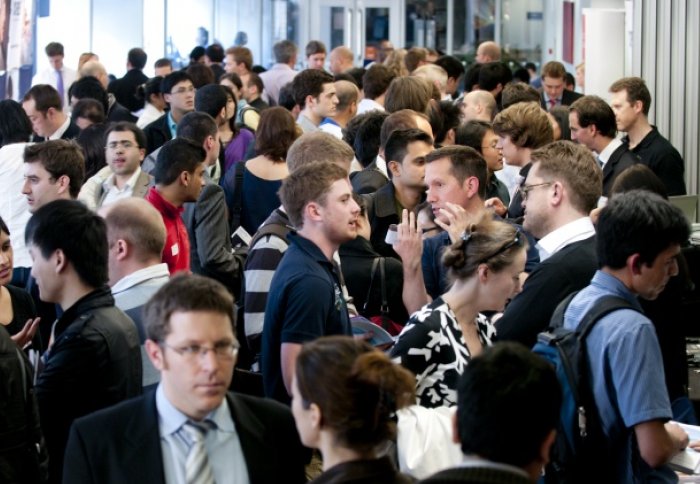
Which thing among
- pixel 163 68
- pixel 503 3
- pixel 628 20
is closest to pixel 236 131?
pixel 628 20

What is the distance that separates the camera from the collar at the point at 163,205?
232 inches

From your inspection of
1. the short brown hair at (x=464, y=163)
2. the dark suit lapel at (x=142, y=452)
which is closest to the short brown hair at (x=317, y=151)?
the short brown hair at (x=464, y=163)

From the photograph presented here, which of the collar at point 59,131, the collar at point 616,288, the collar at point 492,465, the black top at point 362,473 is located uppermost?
the collar at point 59,131

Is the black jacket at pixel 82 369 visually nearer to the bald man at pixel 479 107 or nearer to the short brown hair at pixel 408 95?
the short brown hair at pixel 408 95

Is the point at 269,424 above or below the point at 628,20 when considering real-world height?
below

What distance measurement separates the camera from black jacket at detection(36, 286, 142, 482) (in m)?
3.68

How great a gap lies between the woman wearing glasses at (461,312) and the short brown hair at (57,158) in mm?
2474

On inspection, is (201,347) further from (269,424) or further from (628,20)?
(628,20)

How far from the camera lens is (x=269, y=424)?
122 inches

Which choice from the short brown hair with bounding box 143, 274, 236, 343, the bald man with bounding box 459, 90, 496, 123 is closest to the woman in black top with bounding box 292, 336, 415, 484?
the short brown hair with bounding box 143, 274, 236, 343

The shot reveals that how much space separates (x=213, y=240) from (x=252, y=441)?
10.9ft

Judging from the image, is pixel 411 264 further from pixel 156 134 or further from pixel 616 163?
pixel 156 134

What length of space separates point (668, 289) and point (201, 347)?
2.55 m

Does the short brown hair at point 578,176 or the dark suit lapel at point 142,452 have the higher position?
the short brown hair at point 578,176
